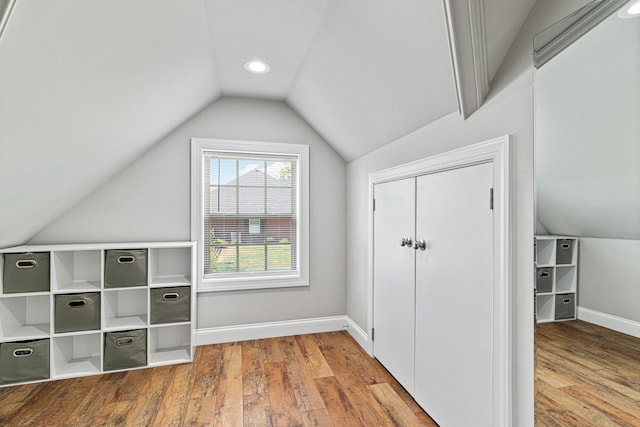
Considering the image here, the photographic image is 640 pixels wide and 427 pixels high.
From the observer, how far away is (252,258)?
10.4 ft

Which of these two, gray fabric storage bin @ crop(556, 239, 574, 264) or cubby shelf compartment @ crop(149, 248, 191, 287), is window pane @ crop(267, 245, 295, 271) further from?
gray fabric storage bin @ crop(556, 239, 574, 264)

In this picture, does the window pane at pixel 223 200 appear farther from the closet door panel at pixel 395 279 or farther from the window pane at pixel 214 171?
the closet door panel at pixel 395 279

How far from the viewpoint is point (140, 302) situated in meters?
2.72

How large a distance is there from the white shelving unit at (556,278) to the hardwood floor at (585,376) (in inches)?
1.6

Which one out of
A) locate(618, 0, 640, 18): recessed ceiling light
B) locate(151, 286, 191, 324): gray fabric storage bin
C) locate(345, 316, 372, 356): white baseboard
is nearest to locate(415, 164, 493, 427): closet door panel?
locate(618, 0, 640, 18): recessed ceiling light

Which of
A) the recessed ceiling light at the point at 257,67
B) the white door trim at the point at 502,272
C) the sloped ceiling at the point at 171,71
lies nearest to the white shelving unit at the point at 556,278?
the white door trim at the point at 502,272

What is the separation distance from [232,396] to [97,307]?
1.27 meters

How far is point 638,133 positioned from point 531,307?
716 mm

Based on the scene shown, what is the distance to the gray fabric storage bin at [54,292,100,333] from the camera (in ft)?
7.57

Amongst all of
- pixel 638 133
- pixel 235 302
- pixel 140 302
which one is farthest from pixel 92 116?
pixel 638 133

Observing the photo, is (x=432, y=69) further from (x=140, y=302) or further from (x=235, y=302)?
(x=140, y=302)

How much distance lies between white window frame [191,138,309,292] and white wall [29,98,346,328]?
6 centimetres

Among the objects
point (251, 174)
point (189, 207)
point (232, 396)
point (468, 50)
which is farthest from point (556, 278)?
point (189, 207)

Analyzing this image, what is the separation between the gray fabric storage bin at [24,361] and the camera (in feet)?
7.23
